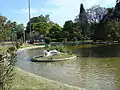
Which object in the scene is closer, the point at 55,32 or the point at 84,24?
the point at 84,24

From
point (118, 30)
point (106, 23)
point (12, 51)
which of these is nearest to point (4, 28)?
point (12, 51)

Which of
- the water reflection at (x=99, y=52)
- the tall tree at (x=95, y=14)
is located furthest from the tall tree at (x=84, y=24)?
the water reflection at (x=99, y=52)

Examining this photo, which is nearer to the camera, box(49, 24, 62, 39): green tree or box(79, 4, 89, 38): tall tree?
box(79, 4, 89, 38): tall tree

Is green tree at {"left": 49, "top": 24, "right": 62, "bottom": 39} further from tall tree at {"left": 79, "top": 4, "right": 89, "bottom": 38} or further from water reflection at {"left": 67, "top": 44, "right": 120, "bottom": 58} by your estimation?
water reflection at {"left": 67, "top": 44, "right": 120, "bottom": 58}

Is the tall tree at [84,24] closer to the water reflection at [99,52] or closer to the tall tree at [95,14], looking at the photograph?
the tall tree at [95,14]

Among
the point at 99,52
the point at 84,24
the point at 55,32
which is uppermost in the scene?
the point at 84,24

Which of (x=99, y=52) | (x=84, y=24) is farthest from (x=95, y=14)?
(x=99, y=52)

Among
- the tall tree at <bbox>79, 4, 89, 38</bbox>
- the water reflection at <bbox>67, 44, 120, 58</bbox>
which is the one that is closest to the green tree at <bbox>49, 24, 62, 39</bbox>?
the tall tree at <bbox>79, 4, 89, 38</bbox>

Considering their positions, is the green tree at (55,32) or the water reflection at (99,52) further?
the green tree at (55,32)

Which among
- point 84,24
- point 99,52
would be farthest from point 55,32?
point 99,52

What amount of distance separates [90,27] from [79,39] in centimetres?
605

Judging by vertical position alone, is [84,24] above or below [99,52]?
above

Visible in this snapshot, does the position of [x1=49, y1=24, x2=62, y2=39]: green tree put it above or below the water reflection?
above

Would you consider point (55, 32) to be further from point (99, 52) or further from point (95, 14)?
point (99, 52)
